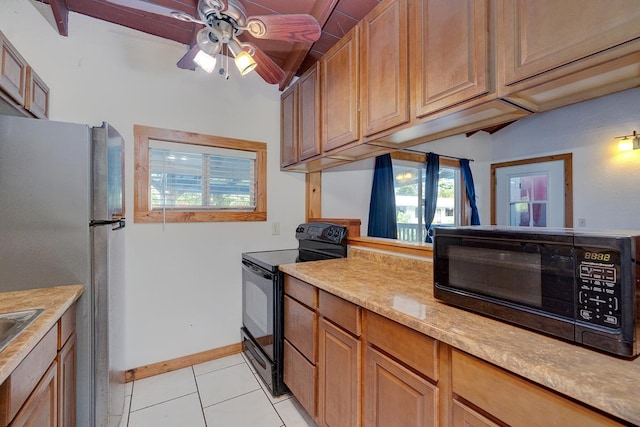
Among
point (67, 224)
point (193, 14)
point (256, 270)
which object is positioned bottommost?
point (256, 270)

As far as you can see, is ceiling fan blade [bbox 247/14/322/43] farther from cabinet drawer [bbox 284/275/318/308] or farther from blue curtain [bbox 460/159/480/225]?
blue curtain [bbox 460/159/480/225]

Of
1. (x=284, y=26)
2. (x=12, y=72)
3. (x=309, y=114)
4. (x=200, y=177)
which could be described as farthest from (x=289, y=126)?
(x=12, y=72)

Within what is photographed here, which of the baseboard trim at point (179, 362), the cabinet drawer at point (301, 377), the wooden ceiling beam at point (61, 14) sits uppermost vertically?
the wooden ceiling beam at point (61, 14)

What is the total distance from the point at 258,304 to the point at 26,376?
53.2 inches

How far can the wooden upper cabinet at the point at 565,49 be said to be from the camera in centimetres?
77

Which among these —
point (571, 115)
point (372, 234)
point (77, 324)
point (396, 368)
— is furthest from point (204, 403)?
point (571, 115)

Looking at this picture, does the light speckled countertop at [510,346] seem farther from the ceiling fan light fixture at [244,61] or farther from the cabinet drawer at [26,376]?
the ceiling fan light fixture at [244,61]

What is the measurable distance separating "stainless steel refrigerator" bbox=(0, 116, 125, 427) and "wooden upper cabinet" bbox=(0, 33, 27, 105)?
0.23 meters

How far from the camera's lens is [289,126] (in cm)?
249

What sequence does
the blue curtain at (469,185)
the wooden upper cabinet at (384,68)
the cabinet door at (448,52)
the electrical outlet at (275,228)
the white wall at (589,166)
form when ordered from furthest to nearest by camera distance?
the blue curtain at (469,185) → the white wall at (589,166) → the electrical outlet at (275,228) → the wooden upper cabinet at (384,68) → the cabinet door at (448,52)

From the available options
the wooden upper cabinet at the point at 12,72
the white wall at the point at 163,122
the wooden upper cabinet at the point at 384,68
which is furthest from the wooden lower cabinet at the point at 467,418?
the wooden upper cabinet at the point at 12,72

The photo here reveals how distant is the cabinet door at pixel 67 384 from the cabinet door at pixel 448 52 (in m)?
1.94

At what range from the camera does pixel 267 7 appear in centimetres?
191

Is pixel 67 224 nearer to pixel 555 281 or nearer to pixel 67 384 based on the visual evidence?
pixel 67 384
